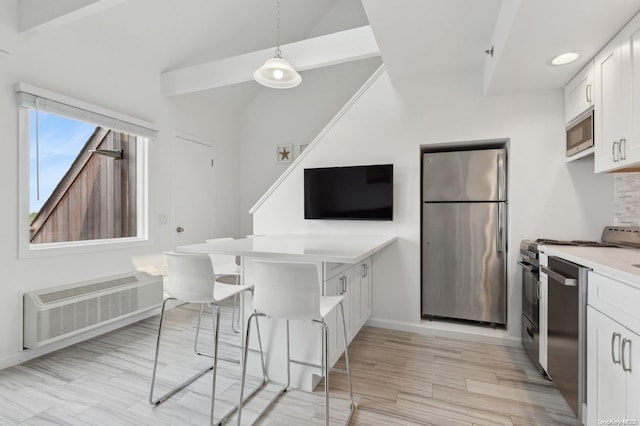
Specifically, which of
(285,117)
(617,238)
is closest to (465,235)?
(617,238)

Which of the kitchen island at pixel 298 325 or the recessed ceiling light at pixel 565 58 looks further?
the recessed ceiling light at pixel 565 58

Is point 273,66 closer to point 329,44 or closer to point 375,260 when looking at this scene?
point 329,44

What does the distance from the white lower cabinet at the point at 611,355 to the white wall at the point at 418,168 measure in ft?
4.07

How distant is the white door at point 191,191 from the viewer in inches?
151

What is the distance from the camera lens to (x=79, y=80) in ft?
9.05

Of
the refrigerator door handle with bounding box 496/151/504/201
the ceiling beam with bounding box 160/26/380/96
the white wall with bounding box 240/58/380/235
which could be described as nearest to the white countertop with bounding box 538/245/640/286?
the refrigerator door handle with bounding box 496/151/504/201

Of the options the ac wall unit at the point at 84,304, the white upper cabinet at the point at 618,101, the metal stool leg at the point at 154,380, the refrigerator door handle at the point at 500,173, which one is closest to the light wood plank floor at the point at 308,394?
the metal stool leg at the point at 154,380

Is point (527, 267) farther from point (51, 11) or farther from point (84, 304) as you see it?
point (51, 11)

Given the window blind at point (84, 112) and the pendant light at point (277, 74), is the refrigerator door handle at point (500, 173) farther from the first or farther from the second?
the window blind at point (84, 112)

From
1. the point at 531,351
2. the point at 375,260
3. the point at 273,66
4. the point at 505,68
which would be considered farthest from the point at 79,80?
the point at 531,351

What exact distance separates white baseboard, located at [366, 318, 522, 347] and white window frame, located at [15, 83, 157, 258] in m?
2.68

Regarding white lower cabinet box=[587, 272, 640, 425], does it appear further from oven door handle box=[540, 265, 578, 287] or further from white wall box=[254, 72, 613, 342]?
white wall box=[254, 72, 613, 342]

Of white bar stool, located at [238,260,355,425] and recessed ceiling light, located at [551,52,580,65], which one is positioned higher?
recessed ceiling light, located at [551,52,580,65]

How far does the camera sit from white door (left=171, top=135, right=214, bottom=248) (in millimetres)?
3830
